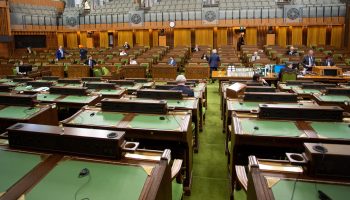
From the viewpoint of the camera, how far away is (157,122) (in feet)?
11.6

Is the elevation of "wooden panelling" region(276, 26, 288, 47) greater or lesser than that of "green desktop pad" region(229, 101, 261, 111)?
greater

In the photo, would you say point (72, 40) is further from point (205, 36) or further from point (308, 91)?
point (308, 91)

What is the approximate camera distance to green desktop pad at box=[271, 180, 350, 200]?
182cm

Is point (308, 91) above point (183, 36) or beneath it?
beneath

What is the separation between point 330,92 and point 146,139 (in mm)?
3603

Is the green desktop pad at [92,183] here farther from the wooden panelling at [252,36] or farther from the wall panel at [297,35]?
the wall panel at [297,35]

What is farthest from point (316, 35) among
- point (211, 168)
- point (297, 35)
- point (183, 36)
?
point (211, 168)

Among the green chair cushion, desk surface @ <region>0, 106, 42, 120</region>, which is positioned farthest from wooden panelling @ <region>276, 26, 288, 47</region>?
the green chair cushion

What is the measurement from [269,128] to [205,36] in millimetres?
17490

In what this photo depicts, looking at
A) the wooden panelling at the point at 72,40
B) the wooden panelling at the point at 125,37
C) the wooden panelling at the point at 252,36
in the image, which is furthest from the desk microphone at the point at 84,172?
the wooden panelling at the point at 72,40

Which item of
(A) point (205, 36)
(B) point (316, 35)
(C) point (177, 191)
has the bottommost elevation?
(C) point (177, 191)

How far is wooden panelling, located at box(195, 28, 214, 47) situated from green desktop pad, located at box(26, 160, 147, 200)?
1864 cm

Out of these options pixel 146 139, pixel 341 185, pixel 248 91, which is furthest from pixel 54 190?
pixel 248 91

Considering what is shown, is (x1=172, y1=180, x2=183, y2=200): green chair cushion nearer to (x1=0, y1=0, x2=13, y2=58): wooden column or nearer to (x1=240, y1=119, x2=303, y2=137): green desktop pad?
(x1=240, y1=119, x2=303, y2=137): green desktop pad
